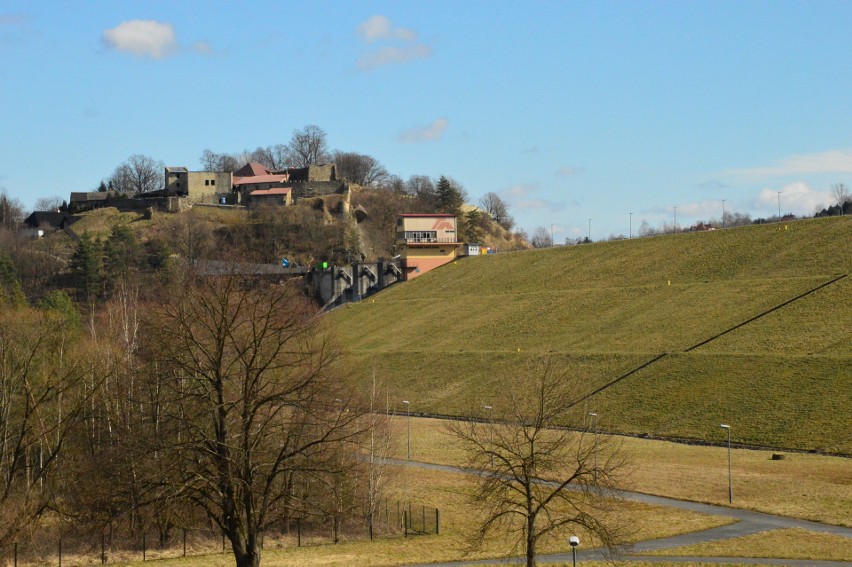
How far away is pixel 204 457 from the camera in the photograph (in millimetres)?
32875

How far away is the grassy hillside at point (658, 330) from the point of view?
64.9 meters

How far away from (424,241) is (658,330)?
5559 cm

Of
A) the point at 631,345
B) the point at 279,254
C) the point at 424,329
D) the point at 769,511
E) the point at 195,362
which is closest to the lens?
the point at 195,362

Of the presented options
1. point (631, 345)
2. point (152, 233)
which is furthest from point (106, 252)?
point (631, 345)

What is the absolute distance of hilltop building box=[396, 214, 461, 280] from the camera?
135500 mm

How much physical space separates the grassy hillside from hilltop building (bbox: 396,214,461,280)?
3.70 metres

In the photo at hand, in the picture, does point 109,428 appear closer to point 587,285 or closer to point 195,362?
point 195,362

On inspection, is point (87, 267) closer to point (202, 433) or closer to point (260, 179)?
point (260, 179)

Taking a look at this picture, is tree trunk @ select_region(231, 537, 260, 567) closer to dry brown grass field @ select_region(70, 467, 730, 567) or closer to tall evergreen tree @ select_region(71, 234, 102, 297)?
dry brown grass field @ select_region(70, 467, 730, 567)

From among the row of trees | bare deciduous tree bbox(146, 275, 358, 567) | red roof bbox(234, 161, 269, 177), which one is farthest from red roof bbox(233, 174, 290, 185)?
bare deciduous tree bbox(146, 275, 358, 567)

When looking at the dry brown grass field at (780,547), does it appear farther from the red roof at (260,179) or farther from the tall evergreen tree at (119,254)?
the red roof at (260,179)

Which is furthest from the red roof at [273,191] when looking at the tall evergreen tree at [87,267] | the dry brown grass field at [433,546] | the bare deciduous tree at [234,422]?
the bare deciduous tree at [234,422]

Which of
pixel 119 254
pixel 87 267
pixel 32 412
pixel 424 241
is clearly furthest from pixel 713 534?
pixel 119 254

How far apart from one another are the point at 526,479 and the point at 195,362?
10081 mm
